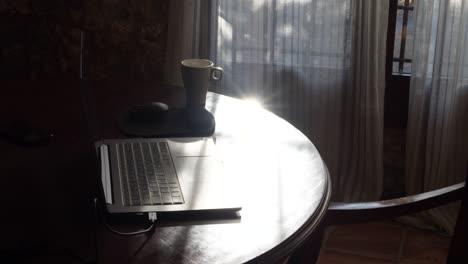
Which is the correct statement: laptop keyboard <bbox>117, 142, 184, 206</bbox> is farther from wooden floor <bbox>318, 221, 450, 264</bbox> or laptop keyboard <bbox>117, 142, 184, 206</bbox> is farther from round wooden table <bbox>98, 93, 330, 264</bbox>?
wooden floor <bbox>318, 221, 450, 264</bbox>

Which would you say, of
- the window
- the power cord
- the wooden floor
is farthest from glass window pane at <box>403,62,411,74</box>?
the power cord

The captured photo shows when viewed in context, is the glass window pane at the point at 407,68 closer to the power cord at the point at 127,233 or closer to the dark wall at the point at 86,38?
the dark wall at the point at 86,38

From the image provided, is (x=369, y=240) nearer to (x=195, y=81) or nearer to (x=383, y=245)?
(x=383, y=245)

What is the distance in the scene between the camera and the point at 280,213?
1.17 m

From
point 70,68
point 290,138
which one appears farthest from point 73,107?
point 70,68

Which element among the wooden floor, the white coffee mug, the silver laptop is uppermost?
the white coffee mug

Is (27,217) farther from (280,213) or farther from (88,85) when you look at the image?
(88,85)

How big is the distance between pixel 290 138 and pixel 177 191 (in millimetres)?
442

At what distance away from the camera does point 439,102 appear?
263cm

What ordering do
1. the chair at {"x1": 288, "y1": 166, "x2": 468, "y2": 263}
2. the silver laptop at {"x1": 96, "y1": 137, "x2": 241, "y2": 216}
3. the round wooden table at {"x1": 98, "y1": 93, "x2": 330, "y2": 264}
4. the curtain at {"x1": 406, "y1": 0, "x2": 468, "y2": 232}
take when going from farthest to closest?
the curtain at {"x1": 406, "y1": 0, "x2": 468, "y2": 232}, the chair at {"x1": 288, "y1": 166, "x2": 468, "y2": 263}, the silver laptop at {"x1": 96, "y1": 137, "x2": 241, "y2": 216}, the round wooden table at {"x1": 98, "y1": 93, "x2": 330, "y2": 264}

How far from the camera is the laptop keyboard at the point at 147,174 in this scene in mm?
1166

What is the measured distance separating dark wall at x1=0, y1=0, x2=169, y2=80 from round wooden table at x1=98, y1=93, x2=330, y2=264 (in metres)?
1.19

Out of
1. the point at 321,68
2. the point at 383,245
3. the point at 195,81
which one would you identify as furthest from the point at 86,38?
the point at 383,245

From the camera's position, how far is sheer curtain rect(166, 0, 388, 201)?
2615 mm
